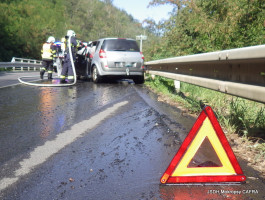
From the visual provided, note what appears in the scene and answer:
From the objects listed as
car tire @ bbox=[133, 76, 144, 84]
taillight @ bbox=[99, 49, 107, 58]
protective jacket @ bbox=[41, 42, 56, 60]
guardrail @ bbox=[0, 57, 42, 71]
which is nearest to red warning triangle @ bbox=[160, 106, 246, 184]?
taillight @ bbox=[99, 49, 107, 58]

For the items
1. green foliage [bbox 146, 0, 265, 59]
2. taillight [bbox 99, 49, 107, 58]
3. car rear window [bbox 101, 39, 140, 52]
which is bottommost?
taillight [bbox 99, 49, 107, 58]

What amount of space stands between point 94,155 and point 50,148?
22.7 inches

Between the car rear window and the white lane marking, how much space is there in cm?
707

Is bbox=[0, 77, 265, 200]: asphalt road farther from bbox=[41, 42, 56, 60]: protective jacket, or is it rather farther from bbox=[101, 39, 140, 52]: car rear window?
bbox=[41, 42, 56, 60]: protective jacket

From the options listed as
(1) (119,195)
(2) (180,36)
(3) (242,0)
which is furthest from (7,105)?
(2) (180,36)

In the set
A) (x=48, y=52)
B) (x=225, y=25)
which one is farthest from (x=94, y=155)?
(x=48, y=52)

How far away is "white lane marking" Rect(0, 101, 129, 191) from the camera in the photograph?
2.68 metres

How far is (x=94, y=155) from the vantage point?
3285 mm

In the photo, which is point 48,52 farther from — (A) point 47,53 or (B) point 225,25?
(B) point 225,25

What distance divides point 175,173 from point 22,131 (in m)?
2.58

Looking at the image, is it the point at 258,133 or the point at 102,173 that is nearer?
the point at 102,173

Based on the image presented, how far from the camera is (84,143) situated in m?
3.74

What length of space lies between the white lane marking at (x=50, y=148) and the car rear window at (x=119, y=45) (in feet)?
23.2

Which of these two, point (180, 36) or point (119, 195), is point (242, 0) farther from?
point (119, 195)
